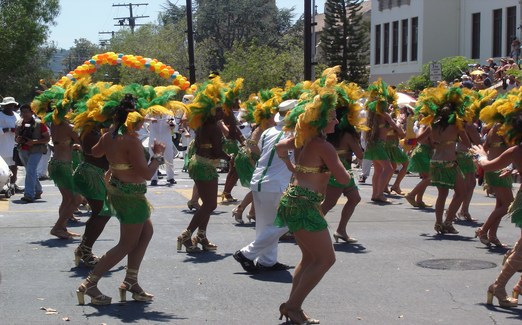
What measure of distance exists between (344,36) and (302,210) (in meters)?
54.1

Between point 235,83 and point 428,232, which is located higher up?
point 235,83

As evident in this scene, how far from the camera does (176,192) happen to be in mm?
17906

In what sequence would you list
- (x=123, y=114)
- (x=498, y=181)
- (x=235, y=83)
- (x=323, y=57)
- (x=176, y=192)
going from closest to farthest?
(x=123, y=114) → (x=498, y=181) → (x=235, y=83) → (x=176, y=192) → (x=323, y=57)

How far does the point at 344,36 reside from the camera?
6031 centimetres

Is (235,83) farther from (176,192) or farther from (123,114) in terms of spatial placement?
(176,192)

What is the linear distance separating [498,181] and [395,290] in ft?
8.31

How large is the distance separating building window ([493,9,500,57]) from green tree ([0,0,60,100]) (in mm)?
24716

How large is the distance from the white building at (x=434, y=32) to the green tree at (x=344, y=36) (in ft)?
6.49

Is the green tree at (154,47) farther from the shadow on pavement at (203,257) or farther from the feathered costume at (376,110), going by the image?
the shadow on pavement at (203,257)

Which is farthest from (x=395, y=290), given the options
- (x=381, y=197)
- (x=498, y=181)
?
(x=381, y=197)

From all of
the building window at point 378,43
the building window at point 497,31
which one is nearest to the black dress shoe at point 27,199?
the building window at point 497,31

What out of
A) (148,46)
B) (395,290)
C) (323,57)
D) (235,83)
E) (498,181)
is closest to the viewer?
(395,290)

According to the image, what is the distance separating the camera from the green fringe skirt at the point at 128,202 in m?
8.03

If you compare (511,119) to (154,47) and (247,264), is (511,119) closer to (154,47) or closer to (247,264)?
(247,264)
